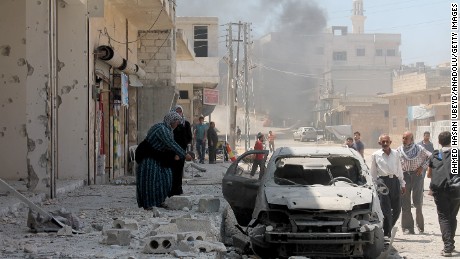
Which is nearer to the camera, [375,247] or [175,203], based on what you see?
[375,247]

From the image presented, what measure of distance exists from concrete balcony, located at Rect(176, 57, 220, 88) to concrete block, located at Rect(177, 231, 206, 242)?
3393 centimetres

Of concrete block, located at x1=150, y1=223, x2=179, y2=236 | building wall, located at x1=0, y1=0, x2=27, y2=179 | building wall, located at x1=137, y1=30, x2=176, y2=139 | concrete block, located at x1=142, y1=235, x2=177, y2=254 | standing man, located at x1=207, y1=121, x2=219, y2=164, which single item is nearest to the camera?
concrete block, located at x1=142, y1=235, x2=177, y2=254

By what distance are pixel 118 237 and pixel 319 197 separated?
7.91ft

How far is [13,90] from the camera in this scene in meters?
13.9

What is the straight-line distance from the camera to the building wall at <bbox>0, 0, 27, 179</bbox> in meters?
13.8

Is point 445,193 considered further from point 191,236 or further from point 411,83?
point 411,83

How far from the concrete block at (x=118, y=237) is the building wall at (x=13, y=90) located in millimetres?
7095

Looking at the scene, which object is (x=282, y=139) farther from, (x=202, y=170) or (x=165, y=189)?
(x=165, y=189)

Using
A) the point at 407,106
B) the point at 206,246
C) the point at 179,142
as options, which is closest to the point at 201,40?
the point at 407,106

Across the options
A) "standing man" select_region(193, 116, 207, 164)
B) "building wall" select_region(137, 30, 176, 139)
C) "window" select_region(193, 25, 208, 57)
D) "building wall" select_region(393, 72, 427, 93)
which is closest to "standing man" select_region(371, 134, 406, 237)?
"building wall" select_region(137, 30, 176, 139)

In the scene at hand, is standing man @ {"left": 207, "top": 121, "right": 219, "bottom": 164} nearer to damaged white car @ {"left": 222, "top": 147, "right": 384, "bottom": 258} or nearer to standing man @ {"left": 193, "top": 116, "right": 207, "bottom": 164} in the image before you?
standing man @ {"left": 193, "top": 116, "right": 207, "bottom": 164}

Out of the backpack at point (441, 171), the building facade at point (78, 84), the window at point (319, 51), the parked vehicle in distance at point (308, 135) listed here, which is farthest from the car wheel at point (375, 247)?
the window at point (319, 51)

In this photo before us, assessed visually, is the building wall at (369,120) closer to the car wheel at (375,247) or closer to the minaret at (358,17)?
the minaret at (358,17)

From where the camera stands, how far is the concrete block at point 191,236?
23.1 ft
